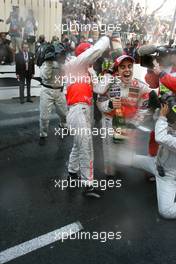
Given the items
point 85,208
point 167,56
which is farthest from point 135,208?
point 167,56

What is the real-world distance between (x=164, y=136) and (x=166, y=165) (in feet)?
1.23

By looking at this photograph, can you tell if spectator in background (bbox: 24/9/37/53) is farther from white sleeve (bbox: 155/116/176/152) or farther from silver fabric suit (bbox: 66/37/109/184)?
white sleeve (bbox: 155/116/176/152)

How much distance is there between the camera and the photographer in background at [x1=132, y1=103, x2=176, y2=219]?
316cm

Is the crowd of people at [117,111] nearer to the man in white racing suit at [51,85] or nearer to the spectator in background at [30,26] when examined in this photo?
the man in white racing suit at [51,85]

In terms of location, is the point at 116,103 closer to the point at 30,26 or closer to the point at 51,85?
the point at 51,85

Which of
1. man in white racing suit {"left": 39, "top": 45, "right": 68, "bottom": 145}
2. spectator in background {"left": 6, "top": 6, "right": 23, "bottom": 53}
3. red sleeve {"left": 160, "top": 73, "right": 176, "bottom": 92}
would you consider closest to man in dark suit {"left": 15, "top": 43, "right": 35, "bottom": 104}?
spectator in background {"left": 6, "top": 6, "right": 23, "bottom": 53}

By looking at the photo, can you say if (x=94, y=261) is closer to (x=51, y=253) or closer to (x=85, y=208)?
(x=51, y=253)

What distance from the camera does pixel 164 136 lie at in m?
3.15

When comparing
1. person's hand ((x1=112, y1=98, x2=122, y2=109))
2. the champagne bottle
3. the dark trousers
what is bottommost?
the dark trousers

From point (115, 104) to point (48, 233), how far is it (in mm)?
1631

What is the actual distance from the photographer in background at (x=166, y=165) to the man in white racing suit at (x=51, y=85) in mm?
2210

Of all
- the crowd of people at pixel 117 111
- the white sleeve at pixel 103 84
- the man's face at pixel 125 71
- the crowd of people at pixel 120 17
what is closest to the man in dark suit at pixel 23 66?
the crowd of people at pixel 120 17

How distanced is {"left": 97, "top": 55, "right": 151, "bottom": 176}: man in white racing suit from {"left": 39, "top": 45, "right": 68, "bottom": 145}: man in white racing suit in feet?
4.44

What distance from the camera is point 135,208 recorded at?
355 cm
